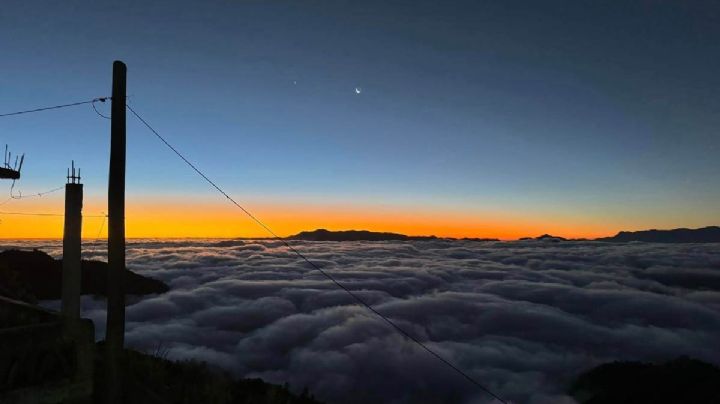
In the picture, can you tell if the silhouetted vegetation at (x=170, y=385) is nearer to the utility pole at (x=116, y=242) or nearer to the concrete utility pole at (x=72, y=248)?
the utility pole at (x=116, y=242)

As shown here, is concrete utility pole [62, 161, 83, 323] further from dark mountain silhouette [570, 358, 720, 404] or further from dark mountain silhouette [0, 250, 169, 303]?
dark mountain silhouette [570, 358, 720, 404]

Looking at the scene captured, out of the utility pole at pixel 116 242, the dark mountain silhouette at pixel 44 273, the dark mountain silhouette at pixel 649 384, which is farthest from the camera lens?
the dark mountain silhouette at pixel 44 273

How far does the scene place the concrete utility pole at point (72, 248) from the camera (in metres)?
11.7

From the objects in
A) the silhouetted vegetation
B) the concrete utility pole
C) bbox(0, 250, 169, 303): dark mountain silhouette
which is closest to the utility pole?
the silhouetted vegetation

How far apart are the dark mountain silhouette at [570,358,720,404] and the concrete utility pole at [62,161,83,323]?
6695 cm

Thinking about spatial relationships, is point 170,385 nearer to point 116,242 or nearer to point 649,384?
point 116,242

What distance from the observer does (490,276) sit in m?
178

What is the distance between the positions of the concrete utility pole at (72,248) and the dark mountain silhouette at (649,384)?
6695 centimetres

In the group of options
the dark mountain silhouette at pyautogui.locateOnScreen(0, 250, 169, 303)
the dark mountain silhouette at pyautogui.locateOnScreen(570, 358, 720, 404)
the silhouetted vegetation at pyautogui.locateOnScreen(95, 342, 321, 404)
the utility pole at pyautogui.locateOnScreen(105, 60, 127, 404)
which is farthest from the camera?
the dark mountain silhouette at pyautogui.locateOnScreen(0, 250, 169, 303)

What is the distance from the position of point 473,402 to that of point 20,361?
61.5 metres

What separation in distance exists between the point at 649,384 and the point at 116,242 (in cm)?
7355

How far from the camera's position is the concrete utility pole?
11.7m

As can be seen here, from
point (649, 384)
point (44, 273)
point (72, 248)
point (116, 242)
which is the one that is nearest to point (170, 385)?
point (72, 248)

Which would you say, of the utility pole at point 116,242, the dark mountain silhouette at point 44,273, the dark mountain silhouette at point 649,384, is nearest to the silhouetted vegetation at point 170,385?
the utility pole at point 116,242
